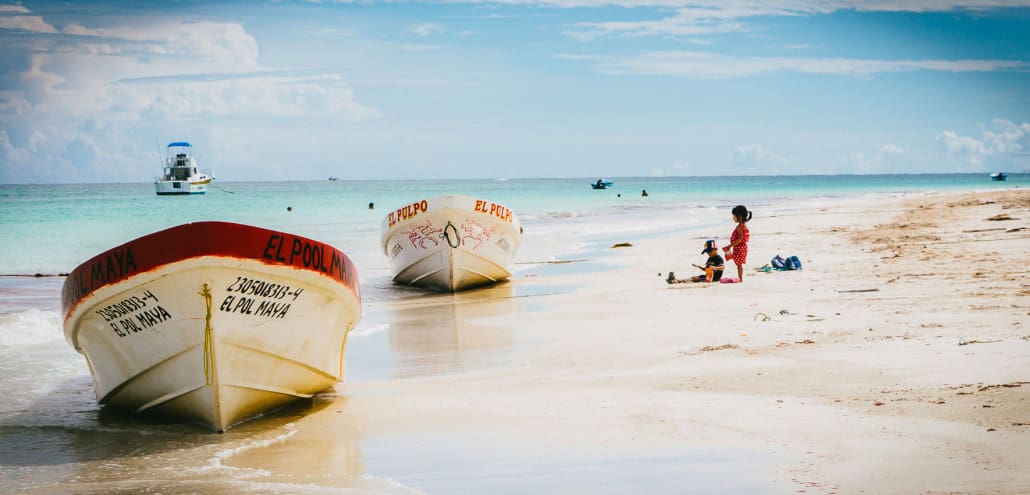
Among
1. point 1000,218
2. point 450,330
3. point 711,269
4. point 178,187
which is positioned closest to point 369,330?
point 450,330

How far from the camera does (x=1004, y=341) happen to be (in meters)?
6.79

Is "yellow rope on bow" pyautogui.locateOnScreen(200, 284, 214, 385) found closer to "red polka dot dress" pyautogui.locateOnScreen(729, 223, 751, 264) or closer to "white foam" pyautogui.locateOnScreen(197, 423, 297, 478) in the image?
"white foam" pyautogui.locateOnScreen(197, 423, 297, 478)

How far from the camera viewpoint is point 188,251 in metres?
5.72

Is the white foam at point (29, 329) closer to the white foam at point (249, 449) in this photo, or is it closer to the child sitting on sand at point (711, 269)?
the white foam at point (249, 449)

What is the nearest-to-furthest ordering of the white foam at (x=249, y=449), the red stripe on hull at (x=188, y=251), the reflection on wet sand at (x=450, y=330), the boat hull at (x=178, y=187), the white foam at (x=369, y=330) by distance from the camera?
the white foam at (x=249, y=449) → the red stripe on hull at (x=188, y=251) → the reflection on wet sand at (x=450, y=330) → the white foam at (x=369, y=330) → the boat hull at (x=178, y=187)

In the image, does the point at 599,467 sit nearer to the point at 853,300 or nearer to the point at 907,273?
the point at 853,300

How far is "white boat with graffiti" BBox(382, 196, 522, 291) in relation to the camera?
47.2 ft

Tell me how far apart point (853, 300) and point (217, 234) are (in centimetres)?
718

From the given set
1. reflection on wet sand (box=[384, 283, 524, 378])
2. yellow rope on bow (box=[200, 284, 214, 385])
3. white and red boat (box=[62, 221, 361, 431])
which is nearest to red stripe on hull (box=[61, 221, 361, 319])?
white and red boat (box=[62, 221, 361, 431])

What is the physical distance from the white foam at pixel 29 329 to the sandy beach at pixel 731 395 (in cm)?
434

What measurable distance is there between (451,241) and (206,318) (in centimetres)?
847

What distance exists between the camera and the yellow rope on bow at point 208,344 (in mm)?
5895

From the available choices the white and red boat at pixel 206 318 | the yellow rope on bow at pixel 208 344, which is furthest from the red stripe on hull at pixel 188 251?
the yellow rope on bow at pixel 208 344

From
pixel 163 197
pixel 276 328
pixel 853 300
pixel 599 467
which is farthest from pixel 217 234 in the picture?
pixel 163 197
